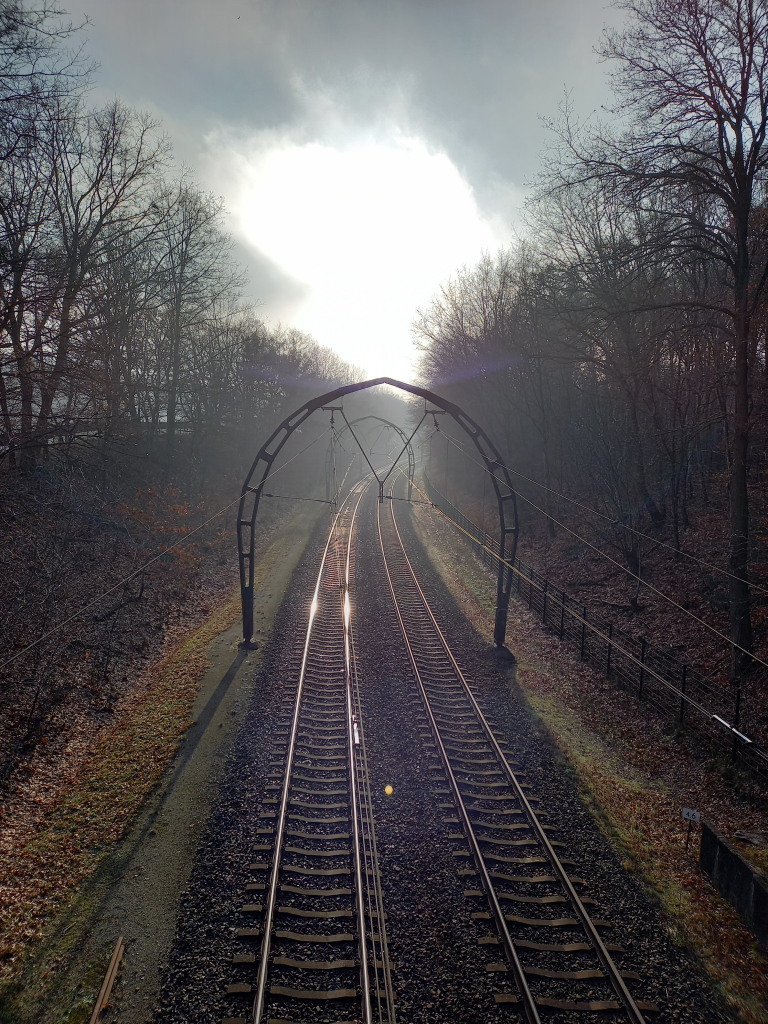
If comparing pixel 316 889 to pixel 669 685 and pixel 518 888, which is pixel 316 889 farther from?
pixel 669 685

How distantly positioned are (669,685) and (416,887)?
5.49m

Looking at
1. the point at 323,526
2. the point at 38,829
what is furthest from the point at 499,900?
the point at 323,526

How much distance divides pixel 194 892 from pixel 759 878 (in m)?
7.60

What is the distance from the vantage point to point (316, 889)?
25.0ft

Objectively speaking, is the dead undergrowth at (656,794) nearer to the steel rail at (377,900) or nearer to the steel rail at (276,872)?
the steel rail at (377,900)

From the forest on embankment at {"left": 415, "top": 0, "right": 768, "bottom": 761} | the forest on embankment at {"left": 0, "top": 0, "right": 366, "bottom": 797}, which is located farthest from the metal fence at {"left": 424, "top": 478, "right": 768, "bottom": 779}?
the forest on embankment at {"left": 0, "top": 0, "right": 366, "bottom": 797}

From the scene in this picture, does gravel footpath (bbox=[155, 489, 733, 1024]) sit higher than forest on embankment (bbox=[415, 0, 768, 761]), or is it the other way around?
forest on embankment (bbox=[415, 0, 768, 761])

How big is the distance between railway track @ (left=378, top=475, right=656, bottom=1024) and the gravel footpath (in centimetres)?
17

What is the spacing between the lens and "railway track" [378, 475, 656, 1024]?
6.22 metres

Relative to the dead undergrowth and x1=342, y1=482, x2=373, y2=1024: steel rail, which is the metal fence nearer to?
the dead undergrowth

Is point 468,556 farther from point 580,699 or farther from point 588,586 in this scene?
point 580,699

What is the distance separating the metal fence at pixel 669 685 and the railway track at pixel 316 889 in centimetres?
555

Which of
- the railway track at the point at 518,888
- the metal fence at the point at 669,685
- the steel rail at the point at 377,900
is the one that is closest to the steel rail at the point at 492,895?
the railway track at the point at 518,888

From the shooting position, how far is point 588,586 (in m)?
20.5
